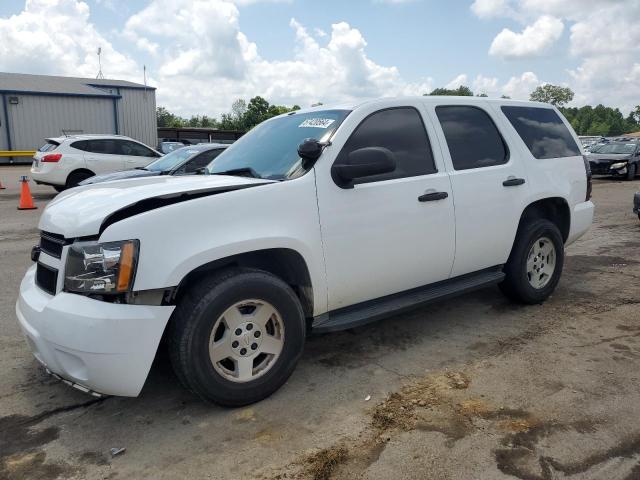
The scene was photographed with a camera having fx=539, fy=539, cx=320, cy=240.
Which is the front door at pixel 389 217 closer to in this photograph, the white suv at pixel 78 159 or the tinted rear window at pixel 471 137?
the tinted rear window at pixel 471 137

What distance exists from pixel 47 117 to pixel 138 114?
5.88m

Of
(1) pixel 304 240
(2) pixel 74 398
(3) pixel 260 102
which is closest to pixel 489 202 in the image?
(1) pixel 304 240

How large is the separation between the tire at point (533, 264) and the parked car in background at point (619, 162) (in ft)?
55.7

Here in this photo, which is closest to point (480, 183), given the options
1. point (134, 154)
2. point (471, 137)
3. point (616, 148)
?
point (471, 137)

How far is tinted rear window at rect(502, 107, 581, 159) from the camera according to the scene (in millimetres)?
5016

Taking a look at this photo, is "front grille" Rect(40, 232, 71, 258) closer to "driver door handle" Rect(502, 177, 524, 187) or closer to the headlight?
the headlight

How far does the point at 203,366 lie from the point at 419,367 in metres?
1.63

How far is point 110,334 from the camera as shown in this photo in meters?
2.80

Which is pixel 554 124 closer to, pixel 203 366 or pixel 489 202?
pixel 489 202

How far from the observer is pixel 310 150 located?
347 centimetres

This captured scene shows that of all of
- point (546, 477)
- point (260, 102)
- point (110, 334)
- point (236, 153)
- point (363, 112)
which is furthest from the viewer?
point (260, 102)

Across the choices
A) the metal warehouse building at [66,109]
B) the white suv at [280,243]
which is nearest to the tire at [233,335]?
the white suv at [280,243]

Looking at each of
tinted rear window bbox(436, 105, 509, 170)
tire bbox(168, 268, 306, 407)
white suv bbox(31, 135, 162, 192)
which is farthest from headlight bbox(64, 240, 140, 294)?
white suv bbox(31, 135, 162, 192)

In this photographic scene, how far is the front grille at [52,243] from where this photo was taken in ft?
10.2
